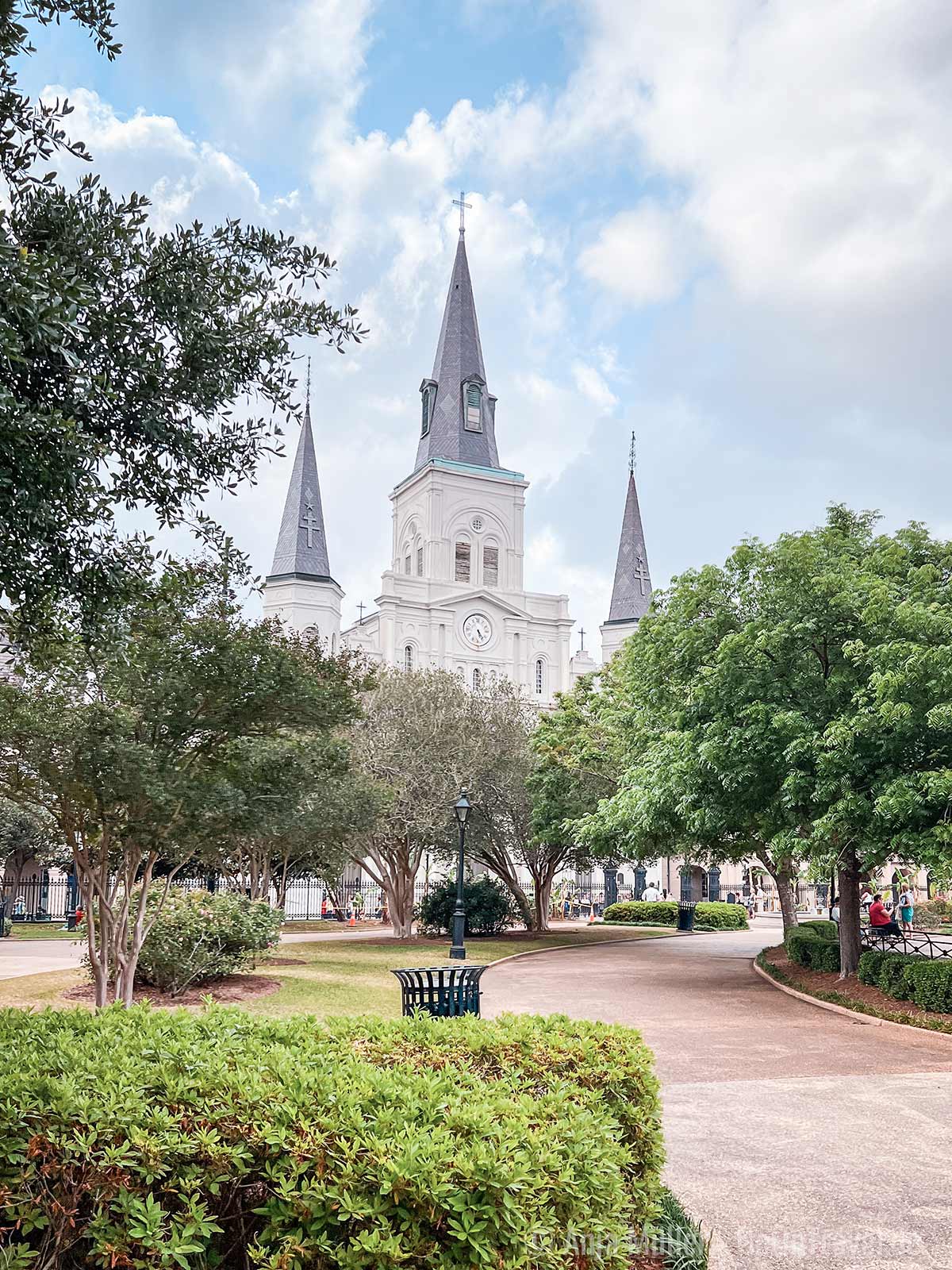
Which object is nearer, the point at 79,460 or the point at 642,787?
the point at 79,460

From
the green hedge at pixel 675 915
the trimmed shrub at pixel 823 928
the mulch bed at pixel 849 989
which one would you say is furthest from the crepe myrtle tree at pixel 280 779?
the green hedge at pixel 675 915

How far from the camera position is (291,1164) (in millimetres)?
3871

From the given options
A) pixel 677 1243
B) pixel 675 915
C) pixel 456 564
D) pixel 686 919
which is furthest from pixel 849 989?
pixel 456 564


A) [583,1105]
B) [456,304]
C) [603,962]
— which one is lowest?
[603,962]

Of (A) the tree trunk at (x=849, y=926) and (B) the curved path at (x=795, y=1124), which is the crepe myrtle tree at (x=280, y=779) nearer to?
(B) the curved path at (x=795, y=1124)

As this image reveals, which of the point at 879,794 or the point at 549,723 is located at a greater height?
the point at 549,723

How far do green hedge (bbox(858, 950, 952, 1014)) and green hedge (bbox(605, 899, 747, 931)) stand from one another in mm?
26482

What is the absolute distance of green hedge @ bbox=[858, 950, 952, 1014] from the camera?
14.6 metres

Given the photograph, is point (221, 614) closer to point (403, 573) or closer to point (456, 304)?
point (403, 573)

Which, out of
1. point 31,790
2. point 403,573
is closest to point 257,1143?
point 31,790

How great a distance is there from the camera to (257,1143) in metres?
4.03

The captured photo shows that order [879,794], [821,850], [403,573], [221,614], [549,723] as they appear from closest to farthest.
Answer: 1. [221,614]
2. [879,794]
3. [821,850]
4. [549,723]
5. [403,573]

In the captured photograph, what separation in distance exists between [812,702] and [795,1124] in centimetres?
918

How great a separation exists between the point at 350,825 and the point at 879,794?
44.9 ft
